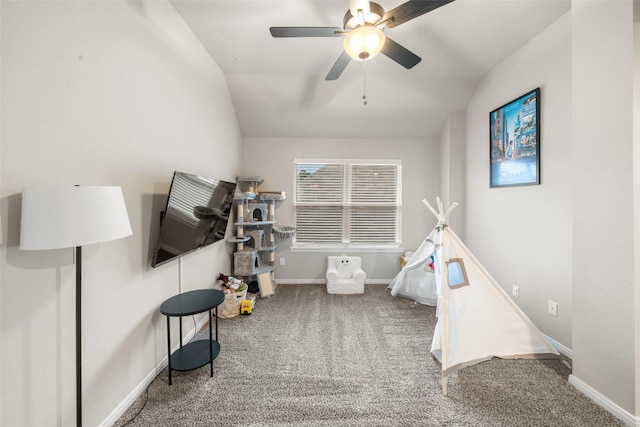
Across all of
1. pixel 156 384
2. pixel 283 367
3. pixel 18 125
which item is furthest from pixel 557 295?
pixel 18 125

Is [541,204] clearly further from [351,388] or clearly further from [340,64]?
[351,388]

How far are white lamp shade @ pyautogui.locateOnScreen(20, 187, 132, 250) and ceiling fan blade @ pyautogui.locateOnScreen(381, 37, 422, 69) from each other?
1.95 m

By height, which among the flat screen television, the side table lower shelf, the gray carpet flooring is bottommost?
the gray carpet flooring

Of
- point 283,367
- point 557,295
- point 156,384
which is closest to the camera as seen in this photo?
point 156,384

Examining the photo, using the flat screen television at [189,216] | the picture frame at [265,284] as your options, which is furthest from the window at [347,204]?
the flat screen television at [189,216]

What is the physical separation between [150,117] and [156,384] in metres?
1.91

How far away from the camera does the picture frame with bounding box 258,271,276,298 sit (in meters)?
3.42

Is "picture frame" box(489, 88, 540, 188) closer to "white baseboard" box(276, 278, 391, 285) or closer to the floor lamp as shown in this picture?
"white baseboard" box(276, 278, 391, 285)

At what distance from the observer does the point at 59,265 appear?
116cm

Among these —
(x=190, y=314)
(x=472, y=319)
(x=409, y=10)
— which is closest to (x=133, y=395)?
(x=190, y=314)

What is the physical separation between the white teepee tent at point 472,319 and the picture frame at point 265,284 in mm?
2224

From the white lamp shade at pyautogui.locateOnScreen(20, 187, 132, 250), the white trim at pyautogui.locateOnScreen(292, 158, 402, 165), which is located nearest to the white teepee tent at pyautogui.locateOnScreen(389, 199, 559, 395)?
the white lamp shade at pyautogui.locateOnScreen(20, 187, 132, 250)

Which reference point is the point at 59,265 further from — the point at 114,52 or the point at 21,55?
the point at 114,52

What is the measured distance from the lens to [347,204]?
13.3 ft
